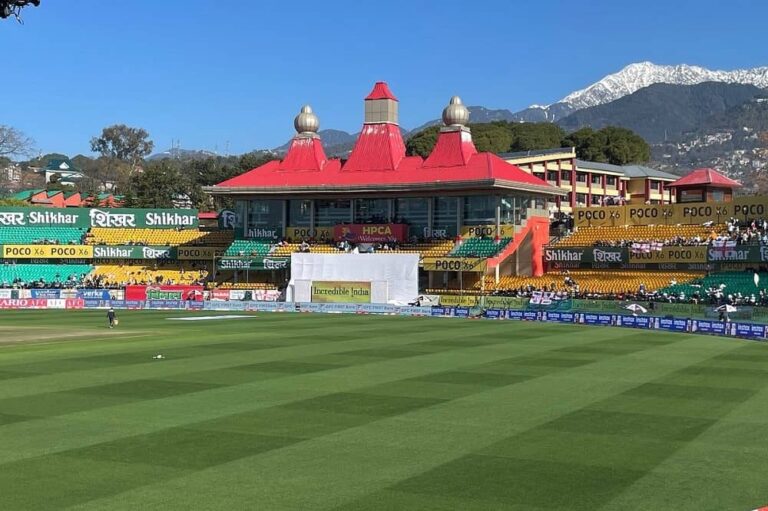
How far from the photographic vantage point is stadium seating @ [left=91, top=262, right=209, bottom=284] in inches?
3177

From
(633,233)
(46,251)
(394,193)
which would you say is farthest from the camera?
(46,251)

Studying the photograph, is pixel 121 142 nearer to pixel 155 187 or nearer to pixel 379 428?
pixel 155 187

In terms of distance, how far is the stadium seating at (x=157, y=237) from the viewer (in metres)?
84.2

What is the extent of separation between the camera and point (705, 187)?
74.0 metres

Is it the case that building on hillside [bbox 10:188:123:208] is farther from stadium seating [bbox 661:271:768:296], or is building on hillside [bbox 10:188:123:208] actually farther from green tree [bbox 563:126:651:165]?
stadium seating [bbox 661:271:768:296]

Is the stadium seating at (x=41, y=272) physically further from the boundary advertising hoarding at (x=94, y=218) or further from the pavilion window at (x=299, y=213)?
the pavilion window at (x=299, y=213)

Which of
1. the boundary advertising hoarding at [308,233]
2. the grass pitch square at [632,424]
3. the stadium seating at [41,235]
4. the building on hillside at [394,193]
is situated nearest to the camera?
the grass pitch square at [632,424]

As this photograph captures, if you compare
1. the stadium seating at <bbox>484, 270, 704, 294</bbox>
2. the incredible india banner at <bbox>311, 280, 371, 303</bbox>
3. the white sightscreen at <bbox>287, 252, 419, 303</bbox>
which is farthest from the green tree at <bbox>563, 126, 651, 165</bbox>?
the incredible india banner at <bbox>311, 280, 371, 303</bbox>

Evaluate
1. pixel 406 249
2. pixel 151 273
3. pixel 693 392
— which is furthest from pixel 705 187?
pixel 693 392

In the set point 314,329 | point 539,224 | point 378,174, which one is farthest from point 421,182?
point 314,329

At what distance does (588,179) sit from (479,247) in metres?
43.0

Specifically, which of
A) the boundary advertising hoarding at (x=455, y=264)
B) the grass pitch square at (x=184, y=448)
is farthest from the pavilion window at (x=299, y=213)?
the grass pitch square at (x=184, y=448)

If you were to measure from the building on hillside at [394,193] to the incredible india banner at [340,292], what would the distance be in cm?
738

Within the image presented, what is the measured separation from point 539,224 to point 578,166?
35.6 m
